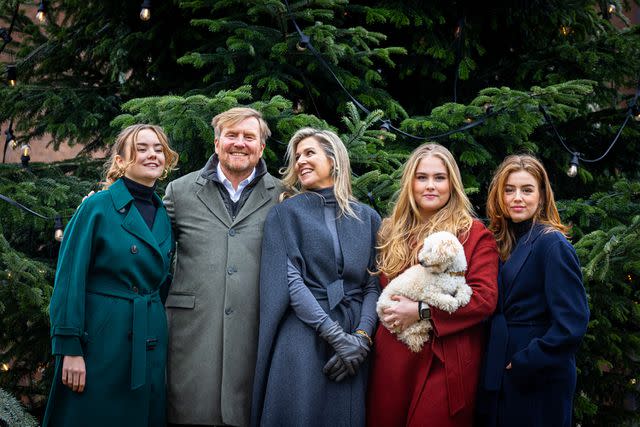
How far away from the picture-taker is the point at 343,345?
3484 millimetres

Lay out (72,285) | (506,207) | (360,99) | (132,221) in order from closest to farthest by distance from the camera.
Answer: (72,285) < (132,221) < (506,207) < (360,99)

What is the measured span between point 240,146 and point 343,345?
1.33m

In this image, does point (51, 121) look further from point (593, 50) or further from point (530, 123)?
point (593, 50)

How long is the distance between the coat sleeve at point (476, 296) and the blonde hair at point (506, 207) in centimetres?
25

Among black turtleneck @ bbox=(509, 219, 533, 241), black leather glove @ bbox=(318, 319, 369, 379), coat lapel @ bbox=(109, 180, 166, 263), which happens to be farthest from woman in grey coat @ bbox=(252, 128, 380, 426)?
black turtleneck @ bbox=(509, 219, 533, 241)

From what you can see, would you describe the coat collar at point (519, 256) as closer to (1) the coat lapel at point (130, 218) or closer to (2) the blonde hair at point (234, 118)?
(2) the blonde hair at point (234, 118)

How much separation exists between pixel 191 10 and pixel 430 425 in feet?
14.6

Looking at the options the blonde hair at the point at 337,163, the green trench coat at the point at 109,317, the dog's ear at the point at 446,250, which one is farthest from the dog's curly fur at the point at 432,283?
the green trench coat at the point at 109,317

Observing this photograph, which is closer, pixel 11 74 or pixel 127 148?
pixel 127 148

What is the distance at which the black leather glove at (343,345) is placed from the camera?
3477mm

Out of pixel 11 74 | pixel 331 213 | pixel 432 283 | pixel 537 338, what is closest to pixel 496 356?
pixel 537 338

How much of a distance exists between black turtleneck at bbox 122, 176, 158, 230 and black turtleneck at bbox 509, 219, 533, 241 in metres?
2.09

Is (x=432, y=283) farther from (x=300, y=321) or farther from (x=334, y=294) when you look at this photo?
(x=300, y=321)

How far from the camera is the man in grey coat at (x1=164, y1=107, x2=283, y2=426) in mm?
3771
